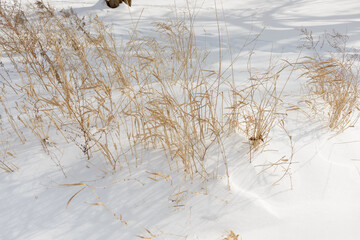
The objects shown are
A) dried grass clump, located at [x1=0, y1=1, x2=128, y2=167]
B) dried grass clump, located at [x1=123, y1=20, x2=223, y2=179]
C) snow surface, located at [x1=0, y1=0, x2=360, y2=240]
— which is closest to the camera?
snow surface, located at [x1=0, y1=0, x2=360, y2=240]

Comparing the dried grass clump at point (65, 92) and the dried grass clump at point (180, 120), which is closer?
the dried grass clump at point (180, 120)

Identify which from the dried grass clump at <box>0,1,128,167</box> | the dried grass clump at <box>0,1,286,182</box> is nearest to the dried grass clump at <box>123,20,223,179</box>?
the dried grass clump at <box>0,1,286,182</box>

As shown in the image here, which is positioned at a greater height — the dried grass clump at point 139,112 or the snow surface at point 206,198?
the dried grass clump at point 139,112

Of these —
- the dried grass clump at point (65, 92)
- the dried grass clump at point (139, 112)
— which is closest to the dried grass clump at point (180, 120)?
the dried grass clump at point (139, 112)

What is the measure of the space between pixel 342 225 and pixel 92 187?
3.27 feet

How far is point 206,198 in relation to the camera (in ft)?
3.39

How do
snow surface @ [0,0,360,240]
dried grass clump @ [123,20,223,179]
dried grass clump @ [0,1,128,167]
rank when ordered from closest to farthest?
snow surface @ [0,0,360,240]
dried grass clump @ [123,20,223,179]
dried grass clump @ [0,1,128,167]

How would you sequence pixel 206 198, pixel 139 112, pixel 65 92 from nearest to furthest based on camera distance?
pixel 206 198 → pixel 139 112 → pixel 65 92

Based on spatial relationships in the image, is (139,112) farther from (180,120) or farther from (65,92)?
(65,92)

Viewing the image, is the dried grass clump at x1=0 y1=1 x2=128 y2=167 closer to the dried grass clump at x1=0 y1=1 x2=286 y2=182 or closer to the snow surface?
the dried grass clump at x1=0 y1=1 x2=286 y2=182

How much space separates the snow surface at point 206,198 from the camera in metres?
0.92

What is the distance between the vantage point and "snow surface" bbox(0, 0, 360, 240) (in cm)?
92

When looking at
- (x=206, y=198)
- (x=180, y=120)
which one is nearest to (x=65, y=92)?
(x=180, y=120)

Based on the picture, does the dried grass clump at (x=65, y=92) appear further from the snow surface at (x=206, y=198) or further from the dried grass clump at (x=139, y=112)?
the snow surface at (x=206, y=198)
